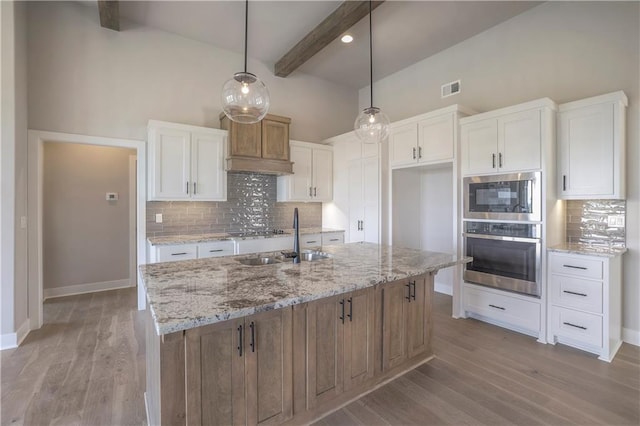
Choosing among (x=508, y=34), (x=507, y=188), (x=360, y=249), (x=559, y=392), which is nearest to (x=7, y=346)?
(x=360, y=249)

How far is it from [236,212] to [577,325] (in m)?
4.12

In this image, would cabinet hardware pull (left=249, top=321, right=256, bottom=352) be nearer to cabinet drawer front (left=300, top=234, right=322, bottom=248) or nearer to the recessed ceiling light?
cabinet drawer front (left=300, top=234, right=322, bottom=248)

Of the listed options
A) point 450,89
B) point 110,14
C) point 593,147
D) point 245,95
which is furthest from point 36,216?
point 593,147

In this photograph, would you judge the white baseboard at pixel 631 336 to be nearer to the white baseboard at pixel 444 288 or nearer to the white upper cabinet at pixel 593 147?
the white upper cabinet at pixel 593 147

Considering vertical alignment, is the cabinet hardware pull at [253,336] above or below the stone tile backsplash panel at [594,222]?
below

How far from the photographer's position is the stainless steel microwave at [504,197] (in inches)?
119

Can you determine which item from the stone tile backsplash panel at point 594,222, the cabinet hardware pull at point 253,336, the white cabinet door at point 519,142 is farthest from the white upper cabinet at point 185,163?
the stone tile backsplash panel at point 594,222

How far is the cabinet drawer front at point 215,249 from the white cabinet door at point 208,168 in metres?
0.64

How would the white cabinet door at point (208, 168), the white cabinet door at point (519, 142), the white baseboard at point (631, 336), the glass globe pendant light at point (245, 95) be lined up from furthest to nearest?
the white cabinet door at point (208, 168) → the white cabinet door at point (519, 142) → the white baseboard at point (631, 336) → the glass globe pendant light at point (245, 95)

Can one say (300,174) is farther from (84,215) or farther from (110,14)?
(84,215)

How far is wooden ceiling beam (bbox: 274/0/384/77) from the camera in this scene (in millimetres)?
3236

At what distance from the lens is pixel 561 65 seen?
3336 millimetres

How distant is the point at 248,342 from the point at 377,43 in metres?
4.12

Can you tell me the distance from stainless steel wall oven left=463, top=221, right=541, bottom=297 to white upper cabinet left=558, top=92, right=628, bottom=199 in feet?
1.86
